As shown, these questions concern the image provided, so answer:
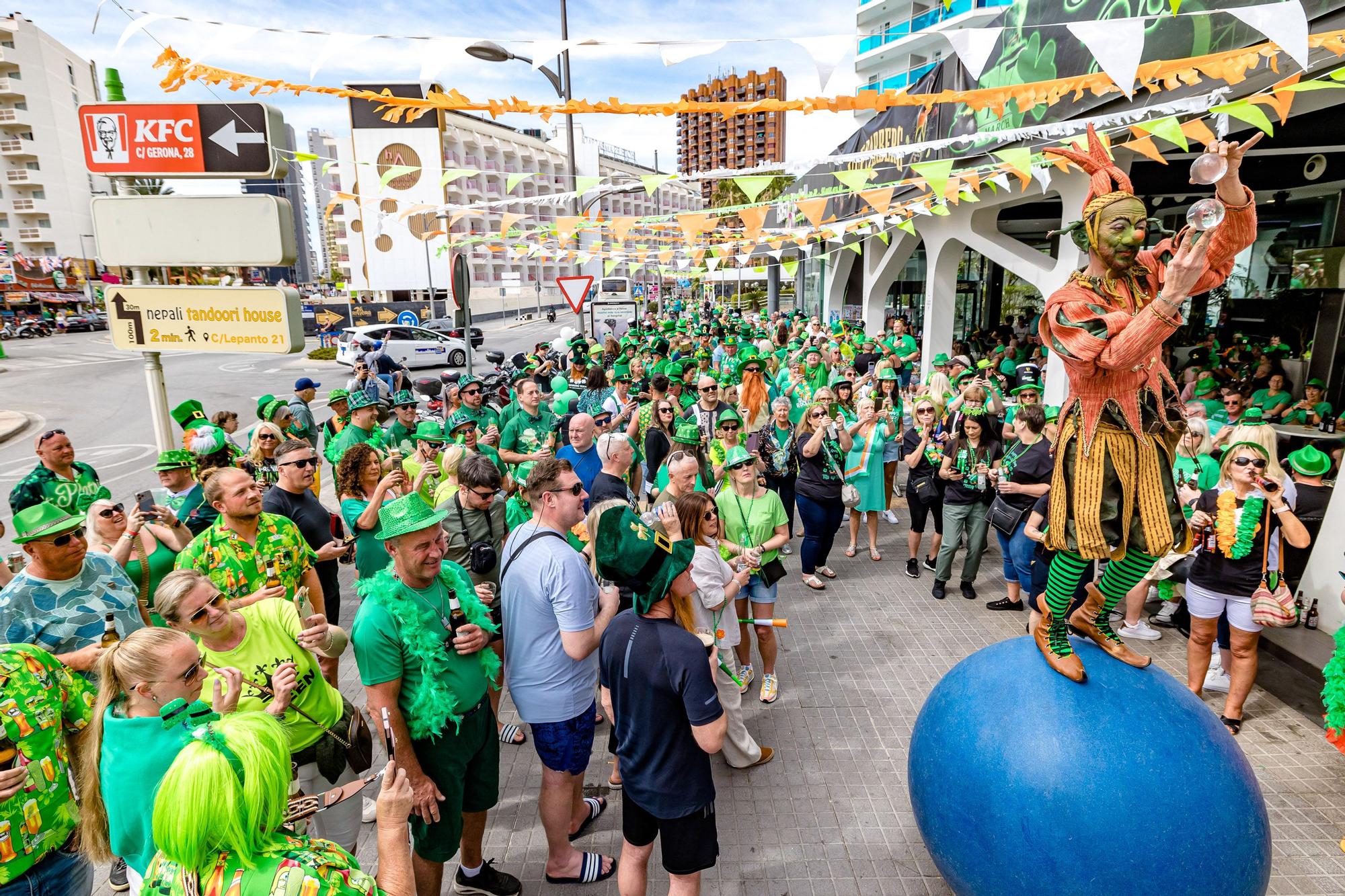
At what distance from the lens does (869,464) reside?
7.84m

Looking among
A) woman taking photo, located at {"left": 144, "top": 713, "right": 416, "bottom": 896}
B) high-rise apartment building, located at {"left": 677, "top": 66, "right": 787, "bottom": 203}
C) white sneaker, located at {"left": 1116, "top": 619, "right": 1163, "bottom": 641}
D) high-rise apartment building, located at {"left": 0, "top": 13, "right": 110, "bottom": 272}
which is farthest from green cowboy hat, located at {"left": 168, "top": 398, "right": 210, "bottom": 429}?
high-rise apartment building, located at {"left": 677, "top": 66, "right": 787, "bottom": 203}

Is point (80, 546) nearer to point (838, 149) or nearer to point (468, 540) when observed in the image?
point (468, 540)

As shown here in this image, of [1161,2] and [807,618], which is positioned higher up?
[1161,2]

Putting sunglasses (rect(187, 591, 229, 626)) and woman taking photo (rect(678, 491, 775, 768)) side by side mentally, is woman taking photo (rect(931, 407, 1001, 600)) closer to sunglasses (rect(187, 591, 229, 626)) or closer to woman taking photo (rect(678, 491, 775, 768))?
woman taking photo (rect(678, 491, 775, 768))

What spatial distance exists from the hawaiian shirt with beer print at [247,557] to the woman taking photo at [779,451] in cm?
470

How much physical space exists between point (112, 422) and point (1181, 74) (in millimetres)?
20889

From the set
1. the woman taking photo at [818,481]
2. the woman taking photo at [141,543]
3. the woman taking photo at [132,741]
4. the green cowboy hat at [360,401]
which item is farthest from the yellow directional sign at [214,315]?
the woman taking photo at [818,481]

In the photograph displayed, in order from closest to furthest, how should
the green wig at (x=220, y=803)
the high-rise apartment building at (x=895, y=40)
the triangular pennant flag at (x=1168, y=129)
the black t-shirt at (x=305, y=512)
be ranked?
the green wig at (x=220, y=803) → the black t-shirt at (x=305, y=512) → the triangular pennant flag at (x=1168, y=129) → the high-rise apartment building at (x=895, y=40)

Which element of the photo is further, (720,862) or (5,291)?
(5,291)

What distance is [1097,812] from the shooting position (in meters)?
2.46

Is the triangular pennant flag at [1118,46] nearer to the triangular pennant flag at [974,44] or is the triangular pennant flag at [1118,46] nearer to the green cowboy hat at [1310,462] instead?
the triangular pennant flag at [974,44]

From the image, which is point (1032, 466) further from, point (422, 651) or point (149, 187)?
point (149, 187)

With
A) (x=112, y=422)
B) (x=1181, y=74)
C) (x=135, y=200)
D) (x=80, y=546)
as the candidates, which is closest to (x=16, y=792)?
(x=80, y=546)

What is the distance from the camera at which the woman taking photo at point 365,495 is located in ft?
16.2
